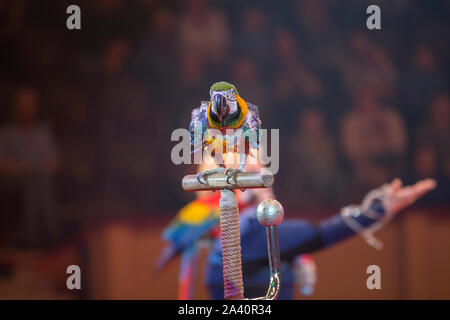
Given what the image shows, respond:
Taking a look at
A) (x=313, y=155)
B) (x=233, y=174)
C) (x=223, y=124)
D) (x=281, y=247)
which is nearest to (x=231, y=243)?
(x=233, y=174)

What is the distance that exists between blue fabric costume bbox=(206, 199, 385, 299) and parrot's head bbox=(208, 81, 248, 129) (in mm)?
1112

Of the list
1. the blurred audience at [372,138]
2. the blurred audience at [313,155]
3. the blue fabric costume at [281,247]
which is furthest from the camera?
the blurred audience at [313,155]

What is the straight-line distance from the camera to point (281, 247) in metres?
2.93

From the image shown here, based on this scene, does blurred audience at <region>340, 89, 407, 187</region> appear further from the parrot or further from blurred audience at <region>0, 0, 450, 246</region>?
the parrot

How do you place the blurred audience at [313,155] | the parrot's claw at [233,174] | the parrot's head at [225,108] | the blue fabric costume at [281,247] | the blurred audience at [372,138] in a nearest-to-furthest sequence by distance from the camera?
the parrot's claw at [233,174] < the parrot's head at [225,108] < the blue fabric costume at [281,247] < the blurred audience at [372,138] < the blurred audience at [313,155]

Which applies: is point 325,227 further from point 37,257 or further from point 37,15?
point 37,15

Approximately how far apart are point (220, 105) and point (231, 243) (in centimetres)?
48

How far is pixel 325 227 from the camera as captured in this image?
9.51 feet

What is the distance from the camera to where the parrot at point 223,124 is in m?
1.89

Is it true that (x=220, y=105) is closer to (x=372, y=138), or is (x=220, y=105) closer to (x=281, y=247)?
(x=281, y=247)

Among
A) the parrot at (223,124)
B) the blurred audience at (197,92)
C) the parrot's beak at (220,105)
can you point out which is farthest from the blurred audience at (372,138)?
the parrot's beak at (220,105)

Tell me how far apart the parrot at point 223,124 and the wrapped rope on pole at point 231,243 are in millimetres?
101

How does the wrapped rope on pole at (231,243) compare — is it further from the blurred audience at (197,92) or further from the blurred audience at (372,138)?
the blurred audience at (372,138)
